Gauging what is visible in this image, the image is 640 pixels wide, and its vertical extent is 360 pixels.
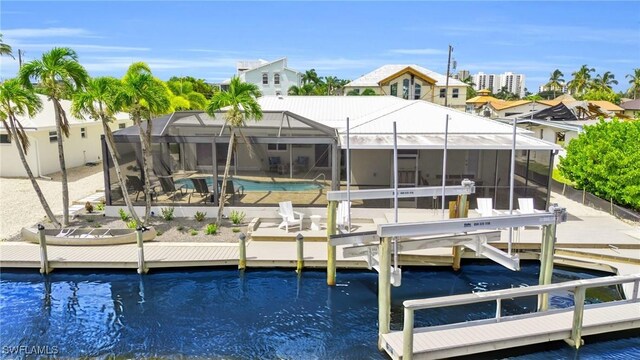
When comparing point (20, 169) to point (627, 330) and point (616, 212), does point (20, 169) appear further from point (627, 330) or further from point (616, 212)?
point (616, 212)

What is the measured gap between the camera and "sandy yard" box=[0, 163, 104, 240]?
15453 mm

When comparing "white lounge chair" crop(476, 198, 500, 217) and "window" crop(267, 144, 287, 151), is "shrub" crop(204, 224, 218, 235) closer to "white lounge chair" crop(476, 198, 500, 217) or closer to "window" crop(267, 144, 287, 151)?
"window" crop(267, 144, 287, 151)

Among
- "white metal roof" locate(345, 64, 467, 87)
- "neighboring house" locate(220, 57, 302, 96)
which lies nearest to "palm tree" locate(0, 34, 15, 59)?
"white metal roof" locate(345, 64, 467, 87)

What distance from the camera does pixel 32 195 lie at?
61.8 feet

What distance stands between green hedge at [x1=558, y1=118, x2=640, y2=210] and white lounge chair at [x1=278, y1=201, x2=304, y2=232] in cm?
1188

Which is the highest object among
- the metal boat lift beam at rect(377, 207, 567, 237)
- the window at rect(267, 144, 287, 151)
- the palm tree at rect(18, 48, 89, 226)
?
the palm tree at rect(18, 48, 89, 226)

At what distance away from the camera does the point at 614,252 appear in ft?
42.6

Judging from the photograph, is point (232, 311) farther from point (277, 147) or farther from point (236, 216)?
point (277, 147)

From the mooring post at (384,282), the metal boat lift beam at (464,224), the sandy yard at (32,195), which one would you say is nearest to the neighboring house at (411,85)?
the sandy yard at (32,195)

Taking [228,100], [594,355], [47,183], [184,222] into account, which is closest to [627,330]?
[594,355]

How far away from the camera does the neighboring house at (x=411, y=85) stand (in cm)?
3966

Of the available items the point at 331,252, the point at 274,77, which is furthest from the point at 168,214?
the point at 274,77

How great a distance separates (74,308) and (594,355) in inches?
441

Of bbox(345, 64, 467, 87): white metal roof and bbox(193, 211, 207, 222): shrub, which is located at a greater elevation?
bbox(345, 64, 467, 87): white metal roof
